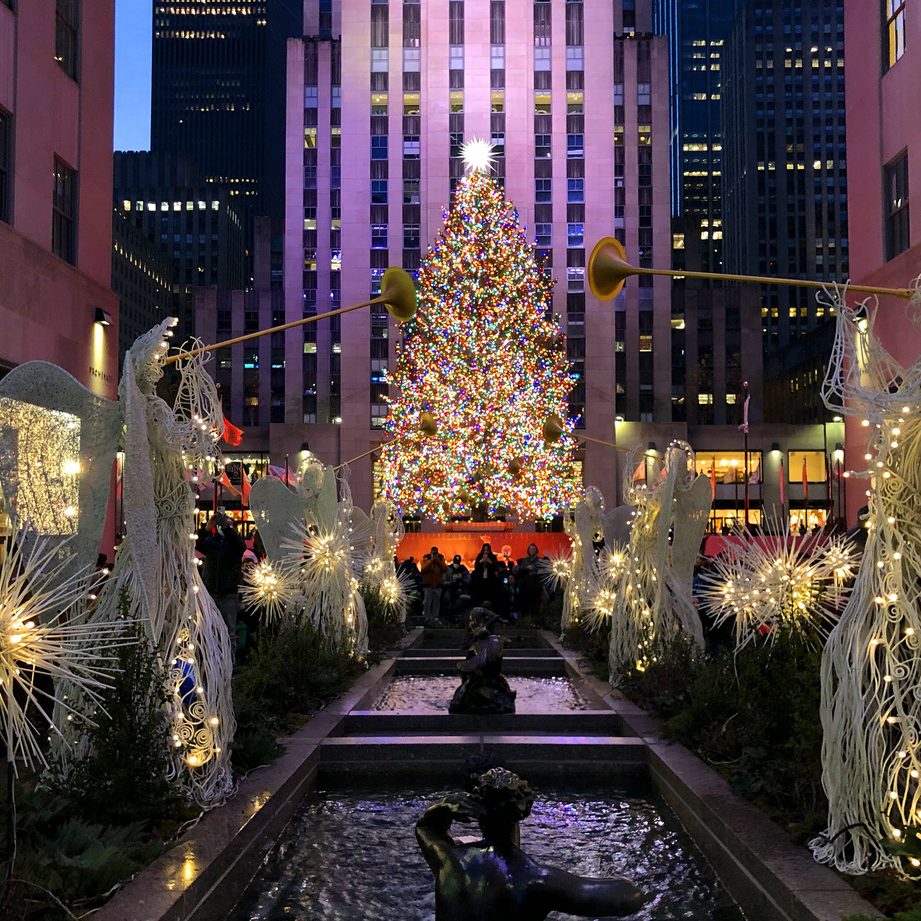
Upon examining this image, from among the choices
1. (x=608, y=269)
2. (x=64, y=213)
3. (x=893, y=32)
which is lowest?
→ (x=608, y=269)

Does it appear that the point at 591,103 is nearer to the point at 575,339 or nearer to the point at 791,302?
the point at 575,339

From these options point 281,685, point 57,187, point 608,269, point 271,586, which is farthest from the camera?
point 57,187

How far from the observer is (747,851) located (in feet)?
20.1

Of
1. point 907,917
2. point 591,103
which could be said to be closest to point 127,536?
point 907,917

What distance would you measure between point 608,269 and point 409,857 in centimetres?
471

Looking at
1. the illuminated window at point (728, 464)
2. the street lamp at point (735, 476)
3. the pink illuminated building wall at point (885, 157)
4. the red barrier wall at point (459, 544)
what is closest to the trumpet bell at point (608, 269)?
the pink illuminated building wall at point (885, 157)

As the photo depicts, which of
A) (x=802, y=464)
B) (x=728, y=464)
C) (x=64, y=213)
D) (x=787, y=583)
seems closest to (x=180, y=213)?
(x=728, y=464)

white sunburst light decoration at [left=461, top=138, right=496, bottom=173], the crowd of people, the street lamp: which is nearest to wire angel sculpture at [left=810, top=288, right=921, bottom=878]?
the crowd of people

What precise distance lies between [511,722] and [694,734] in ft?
8.09

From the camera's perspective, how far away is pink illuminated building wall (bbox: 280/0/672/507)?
6209 cm

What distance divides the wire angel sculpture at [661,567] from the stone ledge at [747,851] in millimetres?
2806

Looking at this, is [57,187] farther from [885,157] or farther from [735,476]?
[735,476]

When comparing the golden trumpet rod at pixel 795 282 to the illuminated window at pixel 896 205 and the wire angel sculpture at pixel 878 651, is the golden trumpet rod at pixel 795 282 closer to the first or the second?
the wire angel sculpture at pixel 878 651

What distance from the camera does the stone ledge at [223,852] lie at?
5129mm
